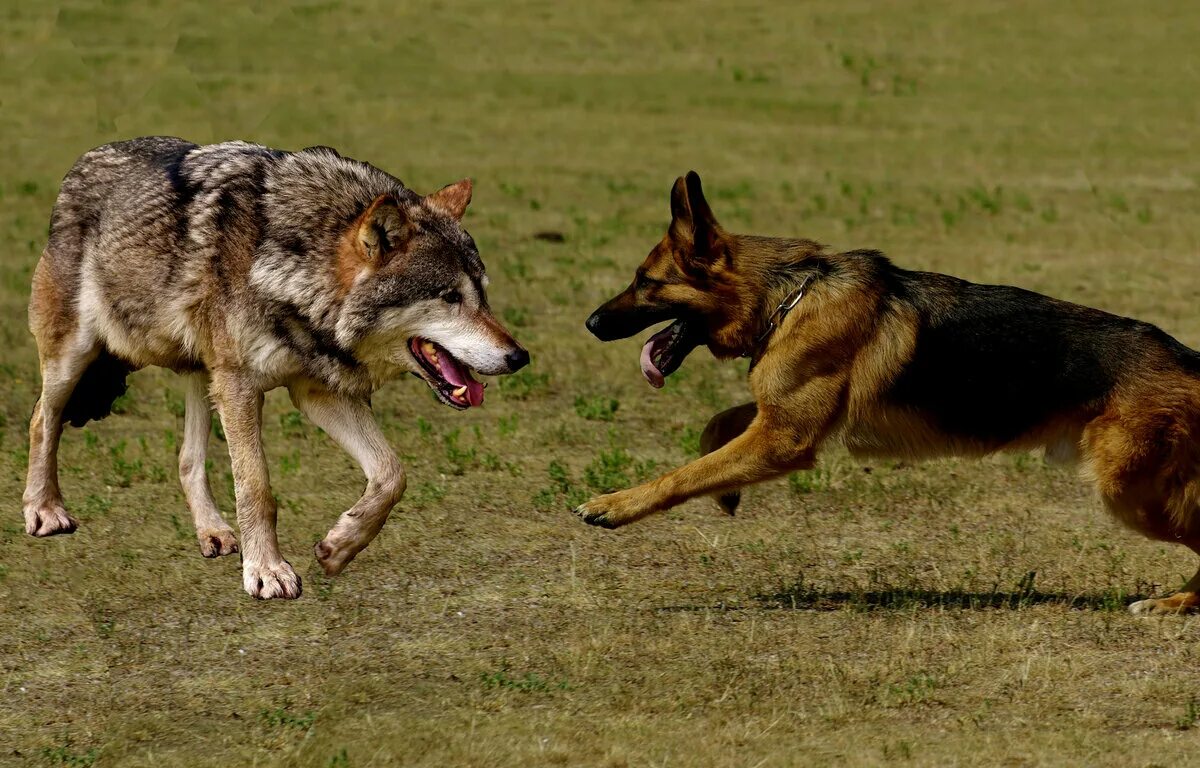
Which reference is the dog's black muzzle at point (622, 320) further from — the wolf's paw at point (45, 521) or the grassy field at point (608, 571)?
the wolf's paw at point (45, 521)

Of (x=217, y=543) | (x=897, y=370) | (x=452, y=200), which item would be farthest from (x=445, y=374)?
(x=897, y=370)

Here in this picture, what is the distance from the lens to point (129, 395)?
10.8 meters

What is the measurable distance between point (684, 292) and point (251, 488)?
6.70 ft

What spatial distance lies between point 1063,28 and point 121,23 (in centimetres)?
1394

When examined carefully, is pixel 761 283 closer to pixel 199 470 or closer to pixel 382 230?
pixel 382 230

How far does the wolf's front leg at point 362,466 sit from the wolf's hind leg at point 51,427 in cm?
113

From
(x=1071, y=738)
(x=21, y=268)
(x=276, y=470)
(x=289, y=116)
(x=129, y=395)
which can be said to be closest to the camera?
(x=1071, y=738)

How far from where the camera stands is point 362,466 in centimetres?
720

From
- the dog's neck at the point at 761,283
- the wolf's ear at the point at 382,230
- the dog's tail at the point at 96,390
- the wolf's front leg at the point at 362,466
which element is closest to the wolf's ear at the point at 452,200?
the wolf's ear at the point at 382,230

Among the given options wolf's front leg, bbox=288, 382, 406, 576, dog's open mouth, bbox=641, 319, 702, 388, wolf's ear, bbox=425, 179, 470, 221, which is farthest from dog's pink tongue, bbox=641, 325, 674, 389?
wolf's front leg, bbox=288, 382, 406, 576

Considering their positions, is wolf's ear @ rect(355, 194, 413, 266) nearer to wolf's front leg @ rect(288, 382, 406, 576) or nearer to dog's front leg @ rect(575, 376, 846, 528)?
wolf's front leg @ rect(288, 382, 406, 576)

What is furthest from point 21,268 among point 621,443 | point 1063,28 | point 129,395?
point 1063,28

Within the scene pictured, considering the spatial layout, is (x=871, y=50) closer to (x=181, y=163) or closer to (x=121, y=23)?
(x=121, y=23)

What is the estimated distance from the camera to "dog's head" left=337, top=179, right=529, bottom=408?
6867mm
